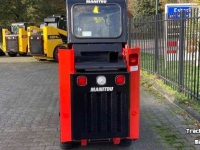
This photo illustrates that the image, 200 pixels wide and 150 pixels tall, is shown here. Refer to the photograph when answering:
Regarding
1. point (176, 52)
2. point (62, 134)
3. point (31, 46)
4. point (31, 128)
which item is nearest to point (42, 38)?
point (31, 46)

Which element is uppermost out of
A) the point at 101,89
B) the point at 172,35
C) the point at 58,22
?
the point at 58,22

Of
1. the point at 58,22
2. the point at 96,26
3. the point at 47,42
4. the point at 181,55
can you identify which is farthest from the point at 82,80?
the point at 58,22

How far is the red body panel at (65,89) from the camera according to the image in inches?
164

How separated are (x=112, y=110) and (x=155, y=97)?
3856 mm

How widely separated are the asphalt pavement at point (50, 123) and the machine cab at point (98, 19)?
1.74 metres

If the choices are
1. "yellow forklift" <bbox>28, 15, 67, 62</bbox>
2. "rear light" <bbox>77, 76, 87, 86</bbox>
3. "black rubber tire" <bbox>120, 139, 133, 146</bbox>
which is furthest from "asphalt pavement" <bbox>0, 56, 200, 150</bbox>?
"yellow forklift" <bbox>28, 15, 67, 62</bbox>

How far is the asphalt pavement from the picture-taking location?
5.00 m

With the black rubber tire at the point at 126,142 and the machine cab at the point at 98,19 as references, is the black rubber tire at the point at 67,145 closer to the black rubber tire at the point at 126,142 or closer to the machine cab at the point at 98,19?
the black rubber tire at the point at 126,142

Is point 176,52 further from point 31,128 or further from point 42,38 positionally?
point 42,38

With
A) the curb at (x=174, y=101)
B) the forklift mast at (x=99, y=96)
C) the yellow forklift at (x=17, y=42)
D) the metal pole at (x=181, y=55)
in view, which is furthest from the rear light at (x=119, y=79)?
the yellow forklift at (x=17, y=42)

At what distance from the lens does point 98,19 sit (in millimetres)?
5113

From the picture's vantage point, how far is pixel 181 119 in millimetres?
6195

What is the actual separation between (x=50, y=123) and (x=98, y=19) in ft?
7.44

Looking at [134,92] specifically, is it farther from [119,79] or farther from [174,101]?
[174,101]
